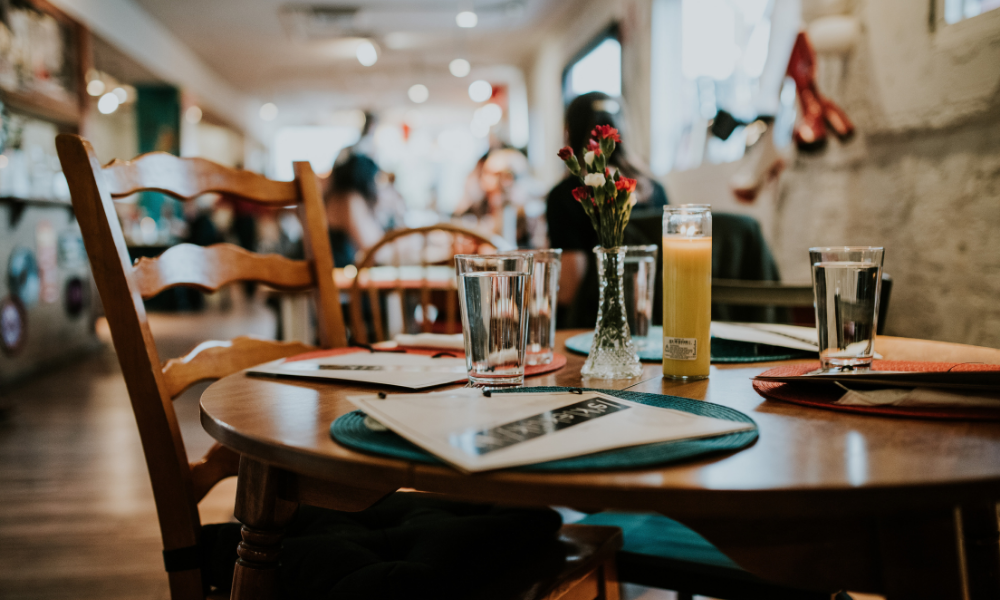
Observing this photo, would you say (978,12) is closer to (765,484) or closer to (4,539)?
(765,484)

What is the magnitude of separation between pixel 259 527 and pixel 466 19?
6921mm

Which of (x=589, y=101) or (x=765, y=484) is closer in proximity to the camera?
(x=765, y=484)

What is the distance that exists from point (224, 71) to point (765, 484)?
10251mm

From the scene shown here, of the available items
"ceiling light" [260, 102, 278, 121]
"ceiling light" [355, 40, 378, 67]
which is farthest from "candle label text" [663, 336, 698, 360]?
"ceiling light" [260, 102, 278, 121]

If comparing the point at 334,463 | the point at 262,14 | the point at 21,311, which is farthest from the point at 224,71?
the point at 334,463

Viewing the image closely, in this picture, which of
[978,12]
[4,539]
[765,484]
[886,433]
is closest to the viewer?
[765,484]

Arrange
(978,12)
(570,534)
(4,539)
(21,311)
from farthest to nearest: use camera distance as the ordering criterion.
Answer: (21,311) → (4,539) → (978,12) → (570,534)

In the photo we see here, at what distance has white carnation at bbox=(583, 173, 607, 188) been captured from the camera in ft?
2.51

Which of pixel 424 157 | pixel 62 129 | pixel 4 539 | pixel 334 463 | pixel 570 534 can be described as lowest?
pixel 4 539

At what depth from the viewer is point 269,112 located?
12.3m

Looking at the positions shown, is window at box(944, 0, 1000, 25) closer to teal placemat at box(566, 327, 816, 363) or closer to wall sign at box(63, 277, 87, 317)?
teal placemat at box(566, 327, 816, 363)

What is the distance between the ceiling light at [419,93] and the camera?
33.4ft

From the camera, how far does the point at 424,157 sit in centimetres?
1263

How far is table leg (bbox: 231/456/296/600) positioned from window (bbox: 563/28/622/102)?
476 centimetres
